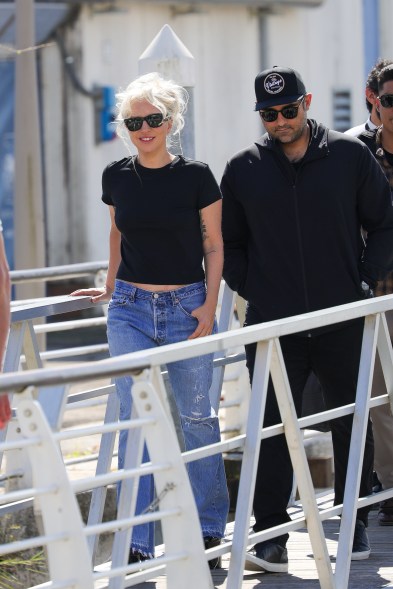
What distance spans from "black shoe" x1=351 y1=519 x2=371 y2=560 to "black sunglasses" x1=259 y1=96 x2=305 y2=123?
4.72ft

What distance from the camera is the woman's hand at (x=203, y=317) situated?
16.4 feet

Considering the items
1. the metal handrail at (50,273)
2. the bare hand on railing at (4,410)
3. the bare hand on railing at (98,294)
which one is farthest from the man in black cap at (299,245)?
the metal handrail at (50,273)

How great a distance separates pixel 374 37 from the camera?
70.4ft

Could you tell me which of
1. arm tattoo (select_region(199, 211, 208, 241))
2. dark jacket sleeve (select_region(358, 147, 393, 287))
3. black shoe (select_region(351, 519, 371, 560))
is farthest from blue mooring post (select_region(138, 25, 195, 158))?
black shoe (select_region(351, 519, 371, 560))

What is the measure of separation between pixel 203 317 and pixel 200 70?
14.6 meters

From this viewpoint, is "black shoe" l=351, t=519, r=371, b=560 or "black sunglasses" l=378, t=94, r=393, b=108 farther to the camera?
"black sunglasses" l=378, t=94, r=393, b=108

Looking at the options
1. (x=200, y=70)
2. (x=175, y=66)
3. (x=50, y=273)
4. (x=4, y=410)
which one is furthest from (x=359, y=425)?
(x=200, y=70)

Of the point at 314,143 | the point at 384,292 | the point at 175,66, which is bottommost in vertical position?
the point at 384,292

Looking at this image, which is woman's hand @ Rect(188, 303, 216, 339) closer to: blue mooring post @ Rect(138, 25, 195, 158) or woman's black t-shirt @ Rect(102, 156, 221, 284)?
woman's black t-shirt @ Rect(102, 156, 221, 284)

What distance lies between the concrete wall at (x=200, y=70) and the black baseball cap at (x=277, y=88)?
41.4 ft

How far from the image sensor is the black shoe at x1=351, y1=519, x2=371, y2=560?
5.23m

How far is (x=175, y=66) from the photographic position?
6.71m

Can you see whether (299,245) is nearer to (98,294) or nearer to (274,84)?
(274,84)

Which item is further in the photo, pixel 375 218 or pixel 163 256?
pixel 375 218
